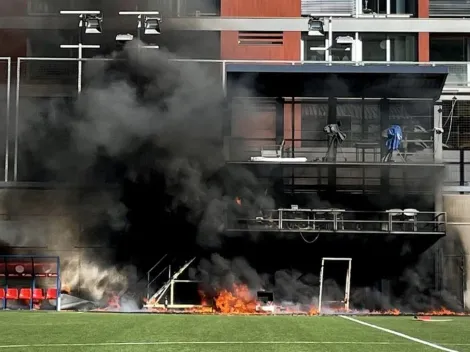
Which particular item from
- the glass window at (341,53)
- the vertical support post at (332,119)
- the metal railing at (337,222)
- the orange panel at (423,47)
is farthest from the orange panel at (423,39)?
the metal railing at (337,222)

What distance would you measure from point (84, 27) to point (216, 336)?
56.3 feet

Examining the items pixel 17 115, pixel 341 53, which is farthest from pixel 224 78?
pixel 17 115

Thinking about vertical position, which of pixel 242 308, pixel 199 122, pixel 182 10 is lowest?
pixel 242 308

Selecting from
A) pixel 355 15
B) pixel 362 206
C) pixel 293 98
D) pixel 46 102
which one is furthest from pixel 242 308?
pixel 355 15

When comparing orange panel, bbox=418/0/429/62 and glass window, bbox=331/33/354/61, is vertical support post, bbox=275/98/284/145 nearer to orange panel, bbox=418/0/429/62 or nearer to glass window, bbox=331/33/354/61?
glass window, bbox=331/33/354/61

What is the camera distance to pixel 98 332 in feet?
44.1

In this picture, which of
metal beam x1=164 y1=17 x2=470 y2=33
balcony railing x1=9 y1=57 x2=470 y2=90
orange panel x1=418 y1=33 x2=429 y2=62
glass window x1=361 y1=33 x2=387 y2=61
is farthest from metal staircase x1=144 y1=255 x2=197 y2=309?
orange panel x1=418 y1=33 x2=429 y2=62

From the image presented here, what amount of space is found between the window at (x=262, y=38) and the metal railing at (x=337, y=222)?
7.30 metres

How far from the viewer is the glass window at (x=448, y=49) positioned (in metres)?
30.7

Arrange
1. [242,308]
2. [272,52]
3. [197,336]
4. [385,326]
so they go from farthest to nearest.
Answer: [272,52] → [242,308] → [385,326] → [197,336]

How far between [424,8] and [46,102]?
1348cm

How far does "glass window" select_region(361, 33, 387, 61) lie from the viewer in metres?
30.5

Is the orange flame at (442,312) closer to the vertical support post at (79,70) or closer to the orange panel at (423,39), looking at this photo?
the orange panel at (423,39)

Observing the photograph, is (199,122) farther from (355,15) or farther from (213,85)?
(355,15)
